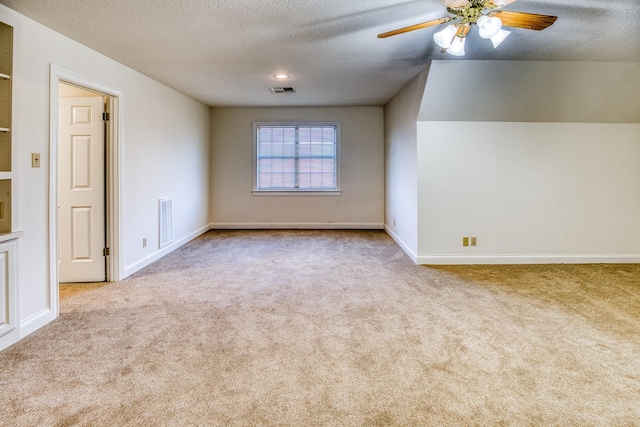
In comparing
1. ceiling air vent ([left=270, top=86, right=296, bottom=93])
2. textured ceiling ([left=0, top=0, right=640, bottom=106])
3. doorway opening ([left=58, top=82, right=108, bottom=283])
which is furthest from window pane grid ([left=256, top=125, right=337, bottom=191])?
doorway opening ([left=58, top=82, right=108, bottom=283])

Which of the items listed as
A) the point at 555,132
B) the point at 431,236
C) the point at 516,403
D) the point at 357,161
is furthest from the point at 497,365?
the point at 357,161

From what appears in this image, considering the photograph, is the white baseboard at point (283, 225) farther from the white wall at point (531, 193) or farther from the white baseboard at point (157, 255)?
the white wall at point (531, 193)

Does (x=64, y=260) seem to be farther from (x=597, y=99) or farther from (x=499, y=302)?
(x=597, y=99)

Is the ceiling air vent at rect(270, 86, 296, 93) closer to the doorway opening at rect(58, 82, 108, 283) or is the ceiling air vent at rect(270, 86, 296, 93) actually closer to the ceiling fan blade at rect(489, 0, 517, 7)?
the doorway opening at rect(58, 82, 108, 283)

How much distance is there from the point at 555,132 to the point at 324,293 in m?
3.48

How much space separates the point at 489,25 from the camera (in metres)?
2.21

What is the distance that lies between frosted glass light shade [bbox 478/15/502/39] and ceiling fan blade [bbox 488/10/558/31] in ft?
0.19

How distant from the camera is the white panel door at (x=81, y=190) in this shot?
3738 millimetres

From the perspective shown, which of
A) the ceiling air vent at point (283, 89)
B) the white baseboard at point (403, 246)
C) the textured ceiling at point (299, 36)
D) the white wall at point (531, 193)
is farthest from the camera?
the ceiling air vent at point (283, 89)

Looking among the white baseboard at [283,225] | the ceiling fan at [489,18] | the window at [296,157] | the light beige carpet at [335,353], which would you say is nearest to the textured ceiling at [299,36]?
the ceiling fan at [489,18]

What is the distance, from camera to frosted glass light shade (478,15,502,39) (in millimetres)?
2180

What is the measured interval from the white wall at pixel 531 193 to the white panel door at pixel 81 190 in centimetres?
353

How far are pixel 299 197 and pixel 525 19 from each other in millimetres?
5333

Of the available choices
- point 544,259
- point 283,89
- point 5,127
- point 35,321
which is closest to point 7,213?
point 5,127
